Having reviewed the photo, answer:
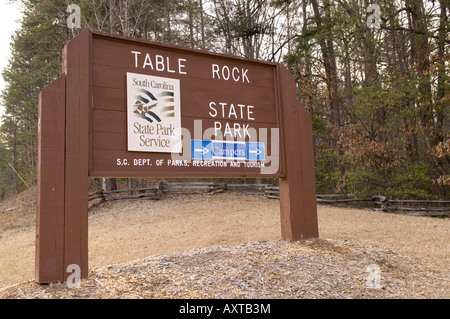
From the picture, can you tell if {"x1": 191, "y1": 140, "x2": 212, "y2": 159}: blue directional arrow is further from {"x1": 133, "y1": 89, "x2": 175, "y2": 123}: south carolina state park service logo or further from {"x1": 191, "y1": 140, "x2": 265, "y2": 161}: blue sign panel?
{"x1": 133, "y1": 89, "x2": 175, "y2": 123}: south carolina state park service logo

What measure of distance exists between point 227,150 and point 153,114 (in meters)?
1.25

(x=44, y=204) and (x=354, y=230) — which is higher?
(x=44, y=204)

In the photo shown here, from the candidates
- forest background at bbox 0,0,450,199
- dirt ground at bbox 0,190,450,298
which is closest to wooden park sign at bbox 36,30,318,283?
dirt ground at bbox 0,190,450,298

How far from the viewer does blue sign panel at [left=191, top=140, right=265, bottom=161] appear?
5.32 metres

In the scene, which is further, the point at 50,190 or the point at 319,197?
the point at 319,197

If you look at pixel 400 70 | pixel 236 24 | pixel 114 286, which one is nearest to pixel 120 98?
pixel 114 286

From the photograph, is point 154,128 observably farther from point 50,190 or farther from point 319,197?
point 319,197

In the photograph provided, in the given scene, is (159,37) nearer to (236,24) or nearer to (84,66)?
(236,24)

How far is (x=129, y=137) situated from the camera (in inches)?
188

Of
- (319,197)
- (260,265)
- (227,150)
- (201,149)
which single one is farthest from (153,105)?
(319,197)

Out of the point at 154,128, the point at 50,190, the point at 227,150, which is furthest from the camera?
the point at 227,150

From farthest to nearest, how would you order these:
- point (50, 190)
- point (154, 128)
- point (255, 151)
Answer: point (255, 151), point (154, 128), point (50, 190)

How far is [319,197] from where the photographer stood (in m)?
15.8

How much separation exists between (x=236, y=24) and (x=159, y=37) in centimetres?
532
